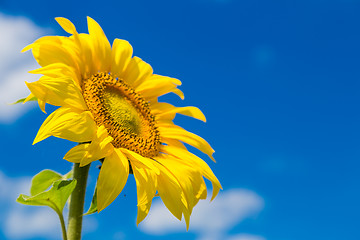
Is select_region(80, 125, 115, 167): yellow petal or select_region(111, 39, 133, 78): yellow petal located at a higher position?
select_region(111, 39, 133, 78): yellow petal

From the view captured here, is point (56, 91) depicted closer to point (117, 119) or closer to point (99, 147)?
point (99, 147)

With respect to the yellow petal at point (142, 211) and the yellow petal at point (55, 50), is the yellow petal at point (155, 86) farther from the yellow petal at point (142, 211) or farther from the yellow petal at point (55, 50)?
the yellow petal at point (142, 211)

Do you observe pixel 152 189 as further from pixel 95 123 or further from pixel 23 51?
pixel 23 51

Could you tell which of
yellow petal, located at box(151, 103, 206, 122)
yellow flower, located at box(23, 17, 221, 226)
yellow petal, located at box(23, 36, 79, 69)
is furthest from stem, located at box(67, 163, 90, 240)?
yellow petal, located at box(151, 103, 206, 122)

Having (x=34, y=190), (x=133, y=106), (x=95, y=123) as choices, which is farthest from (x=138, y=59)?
(x=34, y=190)

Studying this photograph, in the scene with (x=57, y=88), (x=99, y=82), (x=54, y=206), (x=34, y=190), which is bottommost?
(x=54, y=206)

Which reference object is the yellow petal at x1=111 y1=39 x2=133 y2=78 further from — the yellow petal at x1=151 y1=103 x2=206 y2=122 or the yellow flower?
the yellow petal at x1=151 y1=103 x2=206 y2=122

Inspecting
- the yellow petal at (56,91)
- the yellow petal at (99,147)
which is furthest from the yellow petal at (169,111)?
the yellow petal at (56,91)
